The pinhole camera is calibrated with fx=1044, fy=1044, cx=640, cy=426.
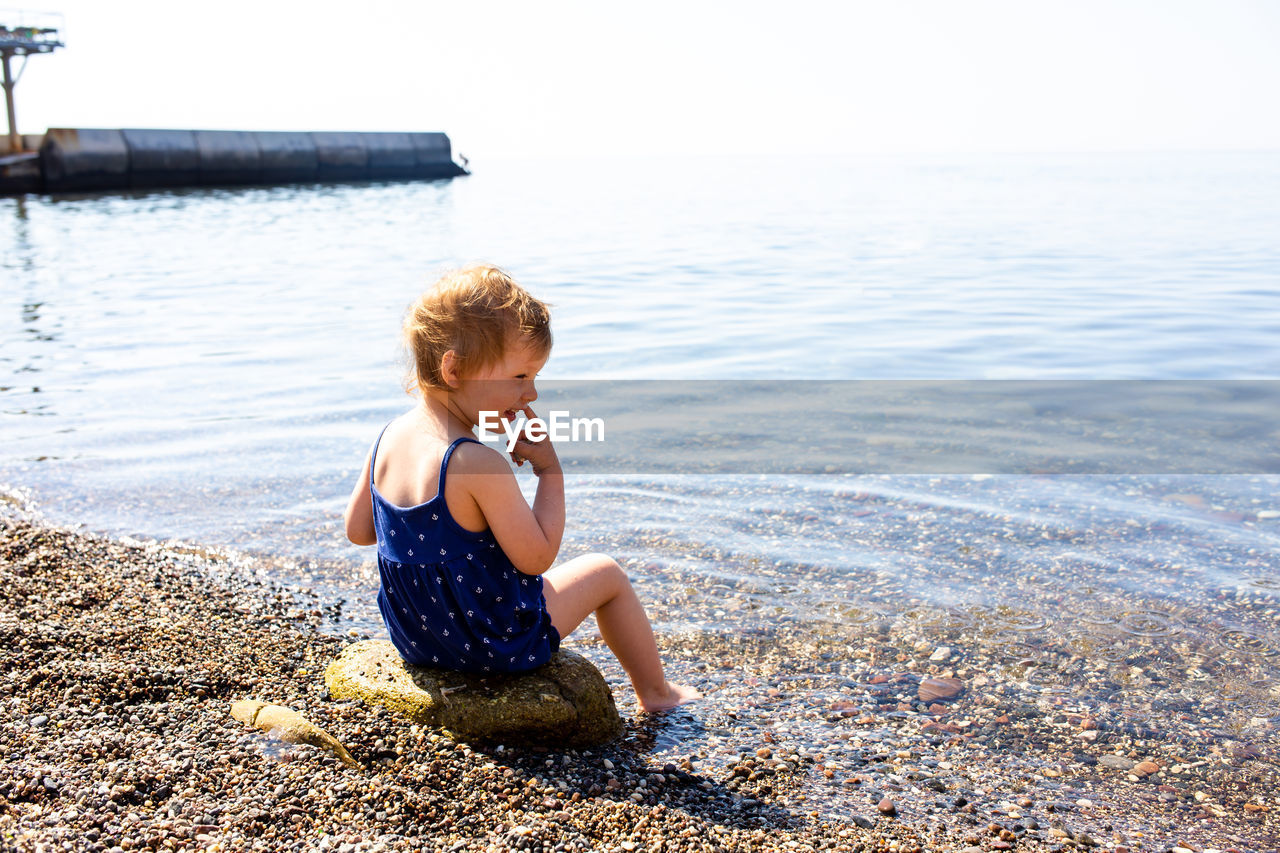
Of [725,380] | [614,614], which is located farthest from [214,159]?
[614,614]

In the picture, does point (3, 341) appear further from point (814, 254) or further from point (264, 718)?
point (814, 254)

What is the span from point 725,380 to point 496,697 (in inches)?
270

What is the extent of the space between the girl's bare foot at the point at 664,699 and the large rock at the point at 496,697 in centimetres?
32

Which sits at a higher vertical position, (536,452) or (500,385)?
(500,385)

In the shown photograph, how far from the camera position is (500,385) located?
10.6 feet

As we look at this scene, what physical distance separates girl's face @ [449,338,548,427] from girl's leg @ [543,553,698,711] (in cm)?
66

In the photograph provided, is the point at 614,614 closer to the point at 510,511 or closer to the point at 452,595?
the point at 452,595

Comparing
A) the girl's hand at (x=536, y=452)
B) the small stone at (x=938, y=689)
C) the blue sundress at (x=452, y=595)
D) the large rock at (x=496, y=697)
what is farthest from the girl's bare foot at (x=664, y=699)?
the girl's hand at (x=536, y=452)

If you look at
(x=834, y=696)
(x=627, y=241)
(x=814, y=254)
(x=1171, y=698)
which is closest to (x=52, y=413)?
(x=834, y=696)

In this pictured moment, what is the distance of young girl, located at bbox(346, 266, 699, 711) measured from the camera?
3.13 metres

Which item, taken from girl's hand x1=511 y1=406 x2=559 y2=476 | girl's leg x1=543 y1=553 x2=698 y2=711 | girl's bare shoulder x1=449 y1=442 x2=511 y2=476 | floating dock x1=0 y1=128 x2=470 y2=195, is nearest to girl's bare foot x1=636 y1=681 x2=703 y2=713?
girl's leg x1=543 y1=553 x2=698 y2=711

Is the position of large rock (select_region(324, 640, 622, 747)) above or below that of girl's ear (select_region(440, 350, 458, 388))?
below

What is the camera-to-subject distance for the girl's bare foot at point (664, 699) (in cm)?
395

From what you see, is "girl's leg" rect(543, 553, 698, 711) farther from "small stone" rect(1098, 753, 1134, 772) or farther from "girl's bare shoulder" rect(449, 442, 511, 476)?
"small stone" rect(1098, 753, 1134, 772)
